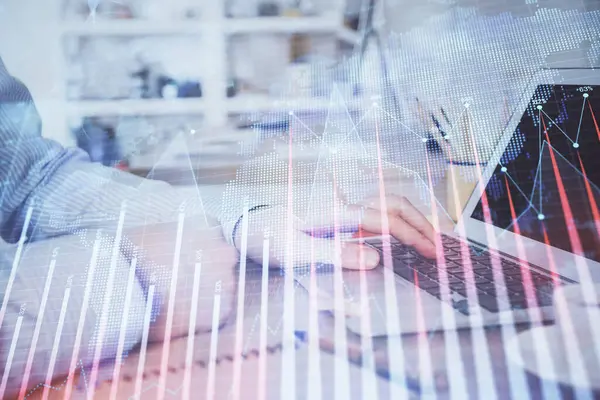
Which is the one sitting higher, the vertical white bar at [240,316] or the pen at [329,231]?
the pen at [329,231]

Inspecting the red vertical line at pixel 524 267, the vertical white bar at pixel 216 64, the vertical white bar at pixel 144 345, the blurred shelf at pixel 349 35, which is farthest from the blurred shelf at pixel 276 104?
the vertical white bar at pixel 144 345

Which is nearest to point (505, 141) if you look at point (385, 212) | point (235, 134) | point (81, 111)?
point (385, 212)

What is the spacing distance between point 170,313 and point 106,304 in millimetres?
203

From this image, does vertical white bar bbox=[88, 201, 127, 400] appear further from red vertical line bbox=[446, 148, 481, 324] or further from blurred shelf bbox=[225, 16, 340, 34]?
red vertical line bbox=[446, 148, 481, 324]

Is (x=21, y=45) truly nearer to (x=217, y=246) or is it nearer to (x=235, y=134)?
(x=235, y=134)

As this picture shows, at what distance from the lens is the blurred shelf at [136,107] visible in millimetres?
1594

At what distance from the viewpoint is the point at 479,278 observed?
3.77ft

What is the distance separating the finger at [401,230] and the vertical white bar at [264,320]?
0.30m

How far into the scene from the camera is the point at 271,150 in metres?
1.47

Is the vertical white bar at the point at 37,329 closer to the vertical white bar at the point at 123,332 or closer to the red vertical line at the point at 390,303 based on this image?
the vertical white bar at the point at 123,332

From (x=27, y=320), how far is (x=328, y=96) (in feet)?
3.81

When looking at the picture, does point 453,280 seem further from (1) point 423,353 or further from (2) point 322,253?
(2) point 322,253

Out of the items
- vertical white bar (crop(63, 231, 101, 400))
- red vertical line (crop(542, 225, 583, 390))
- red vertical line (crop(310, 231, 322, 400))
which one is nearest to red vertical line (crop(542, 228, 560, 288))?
red vertical line (crop(542, 225, 583, 390))

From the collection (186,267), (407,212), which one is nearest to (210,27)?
(186,267)
